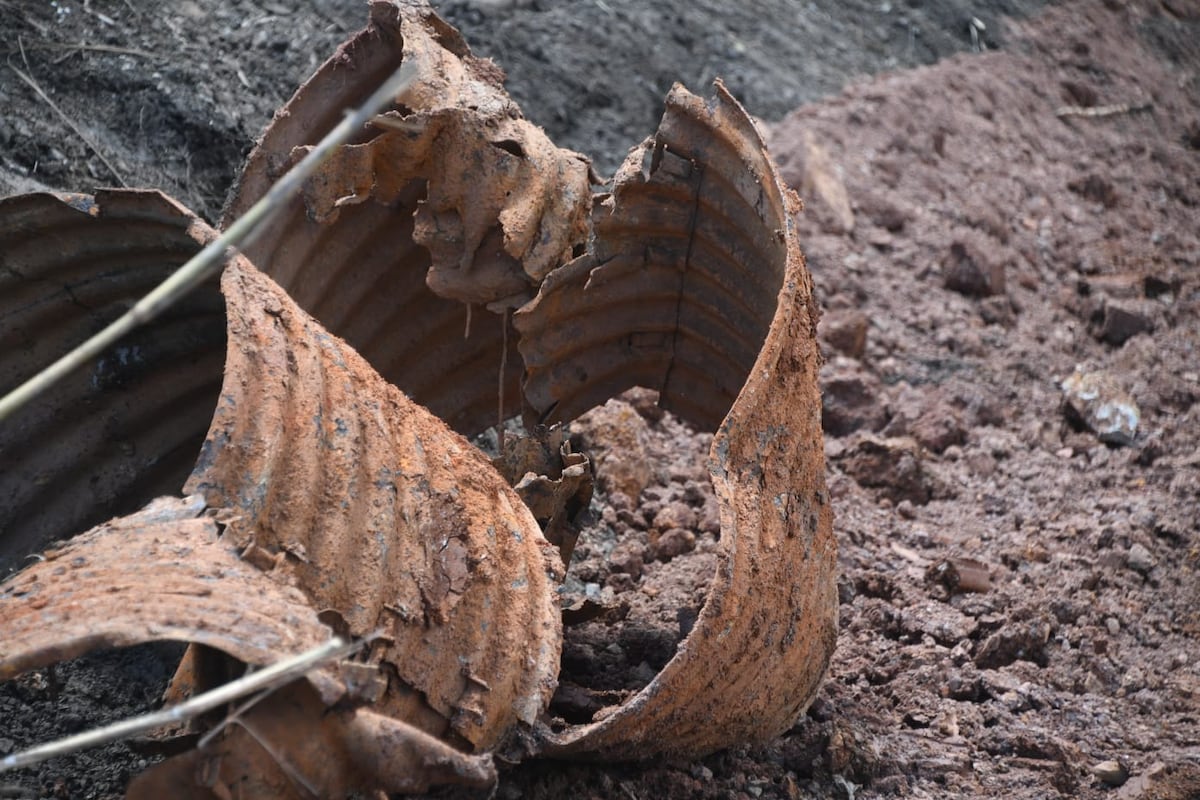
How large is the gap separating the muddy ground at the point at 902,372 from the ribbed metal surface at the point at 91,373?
1.66 feet

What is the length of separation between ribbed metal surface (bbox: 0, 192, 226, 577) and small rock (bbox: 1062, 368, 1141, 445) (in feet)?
10.2

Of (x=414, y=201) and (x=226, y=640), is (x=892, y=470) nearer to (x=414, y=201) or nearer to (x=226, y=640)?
(x=414, y=201)

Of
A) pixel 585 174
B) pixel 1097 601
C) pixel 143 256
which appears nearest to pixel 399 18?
pixel 585 174

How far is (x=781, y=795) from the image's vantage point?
2633 mm

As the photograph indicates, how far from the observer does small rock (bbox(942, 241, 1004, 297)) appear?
17.4 feet

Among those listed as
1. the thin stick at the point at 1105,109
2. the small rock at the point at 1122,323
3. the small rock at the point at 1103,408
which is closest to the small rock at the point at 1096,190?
the thin stick at the point at 1105,109

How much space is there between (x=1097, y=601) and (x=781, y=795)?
4.40 ft

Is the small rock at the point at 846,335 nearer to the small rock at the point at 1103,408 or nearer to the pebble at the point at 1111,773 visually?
the small rock at the point at 1103,408

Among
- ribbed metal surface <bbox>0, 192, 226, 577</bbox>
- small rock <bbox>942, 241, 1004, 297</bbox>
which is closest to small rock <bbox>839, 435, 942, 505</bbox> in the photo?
small rock <bbox>942, 241, 1004, 297</bbox>

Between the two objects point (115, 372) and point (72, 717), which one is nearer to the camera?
point (72, 717)

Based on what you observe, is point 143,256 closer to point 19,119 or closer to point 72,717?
point 72,717

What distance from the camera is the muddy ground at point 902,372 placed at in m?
2.90

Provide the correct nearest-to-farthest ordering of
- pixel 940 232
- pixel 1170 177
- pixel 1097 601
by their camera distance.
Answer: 1. pixel 1097 601
2. pixel 940 232
3. pixel 1170 177

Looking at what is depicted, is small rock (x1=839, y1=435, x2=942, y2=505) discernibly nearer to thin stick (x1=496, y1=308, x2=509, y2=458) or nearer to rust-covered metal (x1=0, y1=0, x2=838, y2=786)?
rust-covered metal (x1=0, y1=0, x2=838, y2=786)
